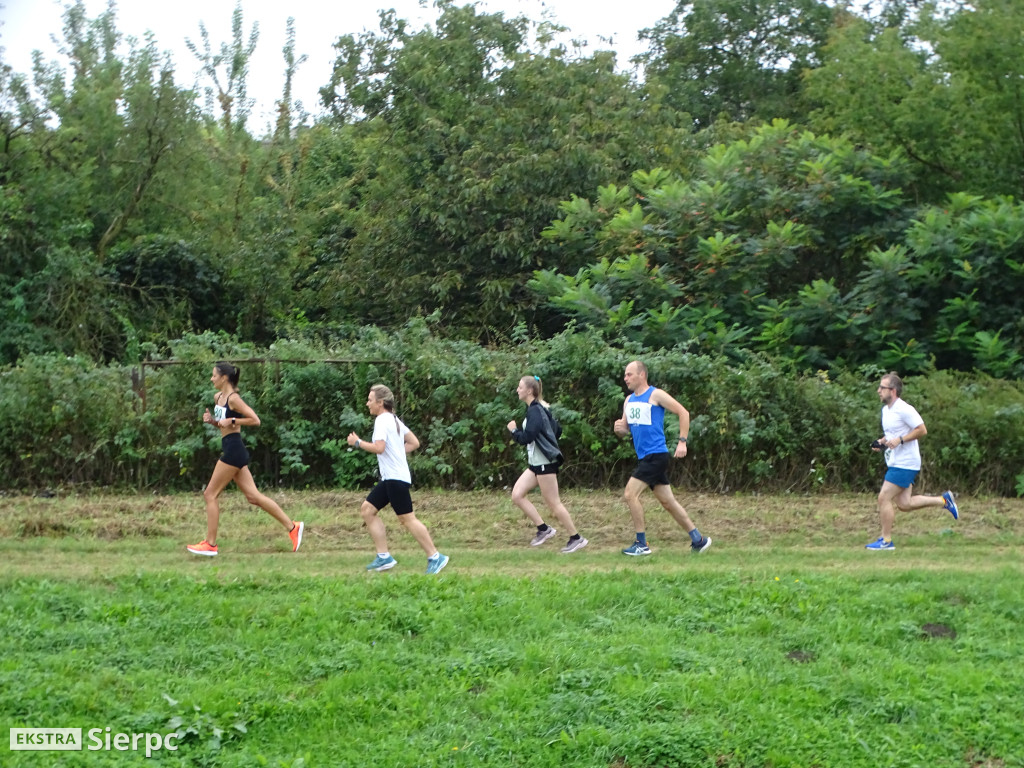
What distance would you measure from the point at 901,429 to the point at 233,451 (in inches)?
246

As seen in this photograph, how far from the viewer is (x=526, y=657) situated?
7.47 m

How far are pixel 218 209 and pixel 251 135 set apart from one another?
3.63 meters

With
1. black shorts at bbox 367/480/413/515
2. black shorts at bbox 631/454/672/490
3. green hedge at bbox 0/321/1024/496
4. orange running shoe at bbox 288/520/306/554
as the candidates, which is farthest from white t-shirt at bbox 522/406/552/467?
green hedge at bbox 0/321/1024/496

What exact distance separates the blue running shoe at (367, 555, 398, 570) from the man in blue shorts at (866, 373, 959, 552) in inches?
183

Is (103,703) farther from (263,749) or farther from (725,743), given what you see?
(725,743)

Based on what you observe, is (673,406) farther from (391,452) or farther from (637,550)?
(391,452)

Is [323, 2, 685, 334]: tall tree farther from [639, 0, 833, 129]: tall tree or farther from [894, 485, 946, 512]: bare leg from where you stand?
[639, 0, 833, 129]: tall tree

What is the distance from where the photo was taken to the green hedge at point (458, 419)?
47.4 feet

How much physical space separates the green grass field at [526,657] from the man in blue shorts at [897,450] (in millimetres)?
461

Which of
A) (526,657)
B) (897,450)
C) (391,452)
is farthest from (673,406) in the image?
(526,657)

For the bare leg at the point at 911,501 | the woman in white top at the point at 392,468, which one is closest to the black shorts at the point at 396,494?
the woman in white top at the point at 392,468

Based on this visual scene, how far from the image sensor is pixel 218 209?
89.9 feet

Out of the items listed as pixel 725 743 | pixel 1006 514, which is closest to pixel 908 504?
pixel 1006 514

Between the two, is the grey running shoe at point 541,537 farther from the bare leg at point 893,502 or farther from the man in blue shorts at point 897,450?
the bare leg at point 893,502
